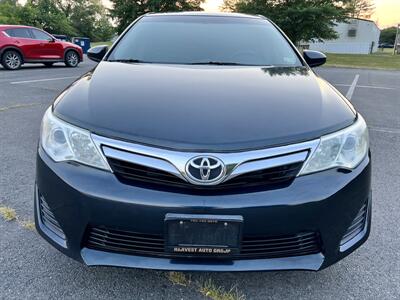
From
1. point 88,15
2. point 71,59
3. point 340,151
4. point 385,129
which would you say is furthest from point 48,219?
point 88,15

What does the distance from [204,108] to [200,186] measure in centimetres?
45

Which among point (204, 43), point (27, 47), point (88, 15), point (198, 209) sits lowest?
point (88, 15)

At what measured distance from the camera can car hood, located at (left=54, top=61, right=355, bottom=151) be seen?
5.27ft

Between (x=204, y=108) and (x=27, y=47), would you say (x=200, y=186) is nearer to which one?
(x=204, y=108)

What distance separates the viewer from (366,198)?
1.77m

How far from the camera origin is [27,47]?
12477 millimetres

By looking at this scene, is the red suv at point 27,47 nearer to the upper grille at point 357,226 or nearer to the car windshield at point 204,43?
the car windshield at point 204,43

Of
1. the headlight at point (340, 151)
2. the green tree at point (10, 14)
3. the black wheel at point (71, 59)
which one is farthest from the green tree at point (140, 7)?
the headlight at point (340, 151)

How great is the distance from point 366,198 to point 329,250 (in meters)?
0.32

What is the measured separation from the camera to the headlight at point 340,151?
1622mm

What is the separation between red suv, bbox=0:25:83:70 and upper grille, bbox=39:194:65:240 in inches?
473

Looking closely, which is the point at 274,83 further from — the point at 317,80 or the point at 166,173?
the point at 166,173

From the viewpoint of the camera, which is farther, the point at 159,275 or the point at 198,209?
the point at 159,275

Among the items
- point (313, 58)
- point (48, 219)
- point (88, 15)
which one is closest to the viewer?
point (48, 219)
